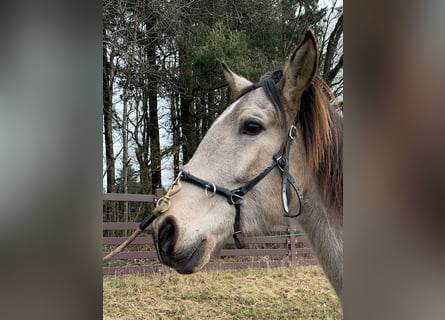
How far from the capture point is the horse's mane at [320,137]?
Result: 114 cm

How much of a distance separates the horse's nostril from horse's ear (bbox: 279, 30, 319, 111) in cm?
50

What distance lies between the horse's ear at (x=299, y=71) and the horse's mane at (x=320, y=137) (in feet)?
0.08

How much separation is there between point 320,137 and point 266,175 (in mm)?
204

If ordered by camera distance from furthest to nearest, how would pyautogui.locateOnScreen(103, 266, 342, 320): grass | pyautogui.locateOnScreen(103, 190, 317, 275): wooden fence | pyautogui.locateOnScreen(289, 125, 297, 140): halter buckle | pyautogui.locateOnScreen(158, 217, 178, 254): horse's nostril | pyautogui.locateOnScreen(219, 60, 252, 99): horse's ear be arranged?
pyautogui.locateOnScreen(103, 266, 342, 320): grass, pyautogui.locateOnScreen(103, 190, 317, 275): wooden fence, pyautogui.locateOnScreen(219, 60, 252, 99): horse's ear, pyautogui.locateOnScreen(289, 125, 297, 140): halter buckle, pyautogui.locateOnScreen(158, 217, 178, 254): horse's nostril

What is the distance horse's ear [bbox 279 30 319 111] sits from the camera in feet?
3.56

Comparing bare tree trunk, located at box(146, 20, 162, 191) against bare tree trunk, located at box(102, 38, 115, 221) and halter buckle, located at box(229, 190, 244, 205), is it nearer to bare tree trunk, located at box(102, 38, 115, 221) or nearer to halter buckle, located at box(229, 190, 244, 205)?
bare tree trunk, located at box(102, 38, 115, 221)

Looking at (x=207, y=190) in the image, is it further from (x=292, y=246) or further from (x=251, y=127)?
(x=292, y=246)

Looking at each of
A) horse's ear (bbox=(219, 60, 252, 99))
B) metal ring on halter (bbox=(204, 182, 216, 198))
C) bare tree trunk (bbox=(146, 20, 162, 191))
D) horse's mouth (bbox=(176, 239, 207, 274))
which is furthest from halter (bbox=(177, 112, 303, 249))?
bare tree trunk (bbox=(146, 20, 162, 191))

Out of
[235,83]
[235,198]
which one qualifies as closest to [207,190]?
[235,198]
